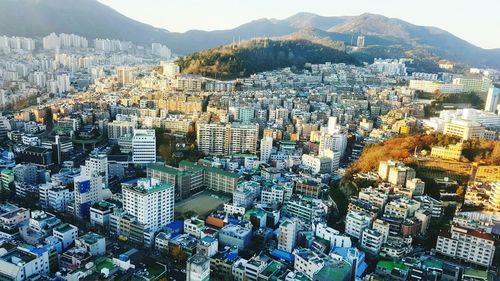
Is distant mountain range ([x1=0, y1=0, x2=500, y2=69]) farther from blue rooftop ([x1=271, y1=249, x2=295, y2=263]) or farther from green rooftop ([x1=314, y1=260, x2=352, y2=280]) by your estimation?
green rooftop ([x1=314, y1=260, x2=352, y2=280])

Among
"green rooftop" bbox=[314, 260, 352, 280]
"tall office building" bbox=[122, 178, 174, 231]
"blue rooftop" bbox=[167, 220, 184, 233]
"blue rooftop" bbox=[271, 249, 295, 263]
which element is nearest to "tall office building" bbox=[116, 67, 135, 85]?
"tall office building" bbox=[122, 178, 174, 231]

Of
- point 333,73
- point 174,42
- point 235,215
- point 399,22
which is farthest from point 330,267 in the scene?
point 399,22

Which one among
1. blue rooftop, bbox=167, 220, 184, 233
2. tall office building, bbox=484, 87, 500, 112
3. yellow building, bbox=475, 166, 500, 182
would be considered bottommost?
blue rooftop, bbox=167, 220, 184, 233

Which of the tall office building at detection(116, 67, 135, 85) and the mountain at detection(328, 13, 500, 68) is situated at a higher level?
the mountain at detection(328, 13, 500, 68)

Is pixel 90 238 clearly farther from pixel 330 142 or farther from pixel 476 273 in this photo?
pixel 330 142

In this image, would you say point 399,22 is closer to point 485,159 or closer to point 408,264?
point 485,159

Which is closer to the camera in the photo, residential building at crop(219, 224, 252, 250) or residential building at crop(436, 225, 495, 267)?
residential building at crop(436, 225, 495, 267)

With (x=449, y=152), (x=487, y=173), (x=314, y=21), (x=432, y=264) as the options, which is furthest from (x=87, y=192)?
(x=314, y=21)

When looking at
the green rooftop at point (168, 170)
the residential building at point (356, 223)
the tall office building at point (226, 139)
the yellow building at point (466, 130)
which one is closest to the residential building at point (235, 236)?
the residential building at point (356, 223)

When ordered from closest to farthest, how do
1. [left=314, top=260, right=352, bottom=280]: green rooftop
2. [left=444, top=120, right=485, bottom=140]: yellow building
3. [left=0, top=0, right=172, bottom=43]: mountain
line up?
[left=314, top=260, right=352, bottom=280]: green rooftop → [left=444, top=120, right=485, bottom=140]: yellow building → [left=0, top=0, right=172, bottom=43]: mountain
